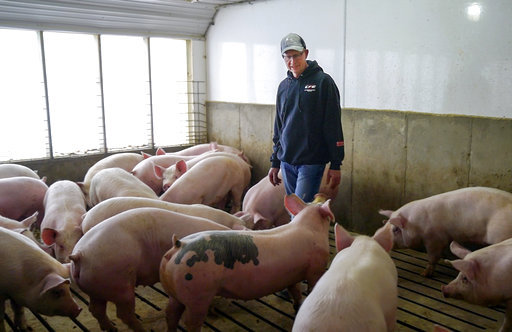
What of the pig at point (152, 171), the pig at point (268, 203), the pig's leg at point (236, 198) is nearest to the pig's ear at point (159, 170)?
the pig at point (152, 171)

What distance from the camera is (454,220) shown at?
4.04 meters

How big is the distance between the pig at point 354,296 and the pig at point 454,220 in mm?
1592

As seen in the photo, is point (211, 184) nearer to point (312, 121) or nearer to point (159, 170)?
point (159, 170)

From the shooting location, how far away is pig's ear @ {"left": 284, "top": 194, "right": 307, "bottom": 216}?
317 centimetres

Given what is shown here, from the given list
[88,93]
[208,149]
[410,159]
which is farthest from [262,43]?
[410,159]

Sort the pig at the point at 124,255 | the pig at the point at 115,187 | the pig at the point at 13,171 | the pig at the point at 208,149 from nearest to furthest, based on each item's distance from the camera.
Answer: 1. the pig at the point at 124,255
2. the pig at the point at 115,187
3. the pig at the point at 13,171
4. the pig at the point at 208,149

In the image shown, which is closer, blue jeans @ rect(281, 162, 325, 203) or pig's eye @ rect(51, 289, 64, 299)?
pig's eye @ rect(51, 289, 64, 299)

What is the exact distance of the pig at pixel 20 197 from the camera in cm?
475

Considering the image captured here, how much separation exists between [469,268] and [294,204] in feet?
3.91

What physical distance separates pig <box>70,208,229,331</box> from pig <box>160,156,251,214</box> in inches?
65.0

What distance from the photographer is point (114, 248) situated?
9.16 feet

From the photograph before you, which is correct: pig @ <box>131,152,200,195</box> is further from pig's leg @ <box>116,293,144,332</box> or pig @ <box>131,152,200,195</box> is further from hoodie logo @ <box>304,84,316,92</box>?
pig's leg @ <box>116,293,144,332</box>

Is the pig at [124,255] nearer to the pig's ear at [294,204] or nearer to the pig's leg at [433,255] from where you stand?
the pig's ear at [294,204]

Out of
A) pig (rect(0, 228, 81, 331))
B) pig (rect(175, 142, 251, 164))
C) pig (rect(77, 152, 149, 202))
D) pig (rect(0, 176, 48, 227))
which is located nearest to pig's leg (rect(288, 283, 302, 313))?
pig (rect(0, 228, 81, 331))
